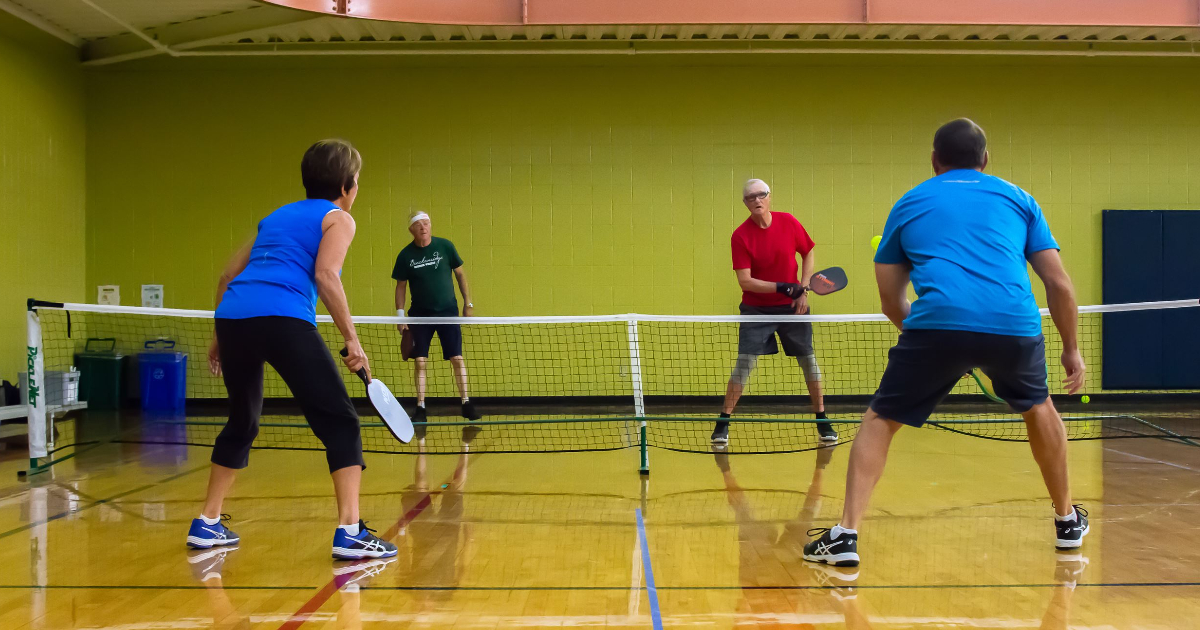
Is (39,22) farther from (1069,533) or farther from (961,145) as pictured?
(1069,533)

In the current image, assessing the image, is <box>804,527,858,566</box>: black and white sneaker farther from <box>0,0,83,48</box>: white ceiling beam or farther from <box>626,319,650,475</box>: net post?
<box>0,0,83,48</box>: white ceiling beam

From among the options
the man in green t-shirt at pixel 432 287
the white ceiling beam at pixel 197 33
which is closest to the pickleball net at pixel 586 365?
the man in green t-shirt at pixel 432 287

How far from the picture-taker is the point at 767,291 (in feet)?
20.2

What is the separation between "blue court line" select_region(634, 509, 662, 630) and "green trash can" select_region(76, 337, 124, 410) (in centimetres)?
789

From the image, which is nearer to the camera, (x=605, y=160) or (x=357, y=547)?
(x=357, y=547)

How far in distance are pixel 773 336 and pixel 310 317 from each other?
3895 mm

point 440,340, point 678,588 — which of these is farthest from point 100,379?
point 678,588

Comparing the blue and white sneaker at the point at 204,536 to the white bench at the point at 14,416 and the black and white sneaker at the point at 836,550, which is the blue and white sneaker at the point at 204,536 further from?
the white bench at the point at 14,416

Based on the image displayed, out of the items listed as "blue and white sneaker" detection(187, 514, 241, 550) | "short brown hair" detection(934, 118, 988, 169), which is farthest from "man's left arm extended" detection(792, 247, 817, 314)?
"blue and white sneaker" detection(187, 514, 241, 550)

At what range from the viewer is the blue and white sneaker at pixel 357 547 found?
3.28 meters

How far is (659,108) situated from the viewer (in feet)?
33.4

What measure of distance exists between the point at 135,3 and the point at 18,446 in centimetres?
437

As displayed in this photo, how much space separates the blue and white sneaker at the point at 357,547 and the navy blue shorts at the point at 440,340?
4624 mm

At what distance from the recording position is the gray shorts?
625cm
